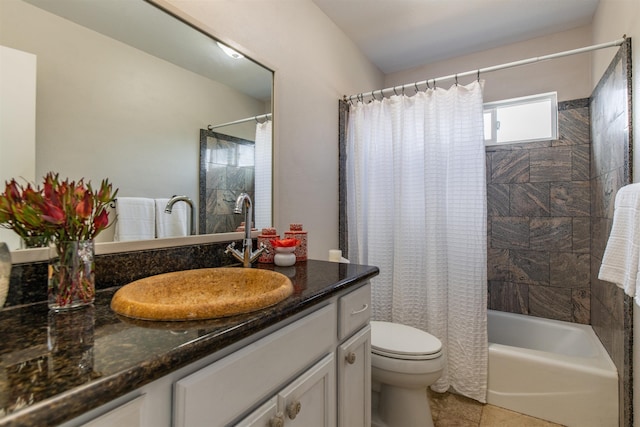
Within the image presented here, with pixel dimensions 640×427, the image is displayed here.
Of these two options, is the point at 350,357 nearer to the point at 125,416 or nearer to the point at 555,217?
the point at 125,416

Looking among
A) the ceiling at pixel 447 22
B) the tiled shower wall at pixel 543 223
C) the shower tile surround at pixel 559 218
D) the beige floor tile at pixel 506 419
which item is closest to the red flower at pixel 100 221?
the ceiling at pixel 447 22

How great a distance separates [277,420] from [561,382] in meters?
1.79

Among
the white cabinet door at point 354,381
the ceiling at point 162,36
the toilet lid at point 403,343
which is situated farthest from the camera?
the toilet lid at point 403,343

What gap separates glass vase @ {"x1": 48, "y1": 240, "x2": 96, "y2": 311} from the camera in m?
0.76

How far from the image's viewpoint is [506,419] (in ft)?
5.73

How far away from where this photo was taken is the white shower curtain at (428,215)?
1868 millimetres

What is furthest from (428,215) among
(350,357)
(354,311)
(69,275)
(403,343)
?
(69,275)

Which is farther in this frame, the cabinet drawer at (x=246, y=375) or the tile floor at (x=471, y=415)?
the tile floor at (x=471, y=415)

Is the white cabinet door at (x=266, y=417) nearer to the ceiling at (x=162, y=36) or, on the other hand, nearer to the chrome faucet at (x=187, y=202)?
the chrome faucet at (x=187, y=202)

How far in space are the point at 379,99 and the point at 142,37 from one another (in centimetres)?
181

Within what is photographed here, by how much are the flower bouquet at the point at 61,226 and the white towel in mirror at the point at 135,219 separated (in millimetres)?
199

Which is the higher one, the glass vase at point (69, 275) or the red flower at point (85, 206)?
the red flower at point (85, 206)

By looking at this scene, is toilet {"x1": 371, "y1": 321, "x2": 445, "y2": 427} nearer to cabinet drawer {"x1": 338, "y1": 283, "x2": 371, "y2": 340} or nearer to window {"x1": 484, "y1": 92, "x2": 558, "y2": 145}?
cabinet drawer {"x1": 338, "y1": 283, "x2": 371, "y2": 340}

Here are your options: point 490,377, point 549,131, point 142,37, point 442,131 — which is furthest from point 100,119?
point 549,131
